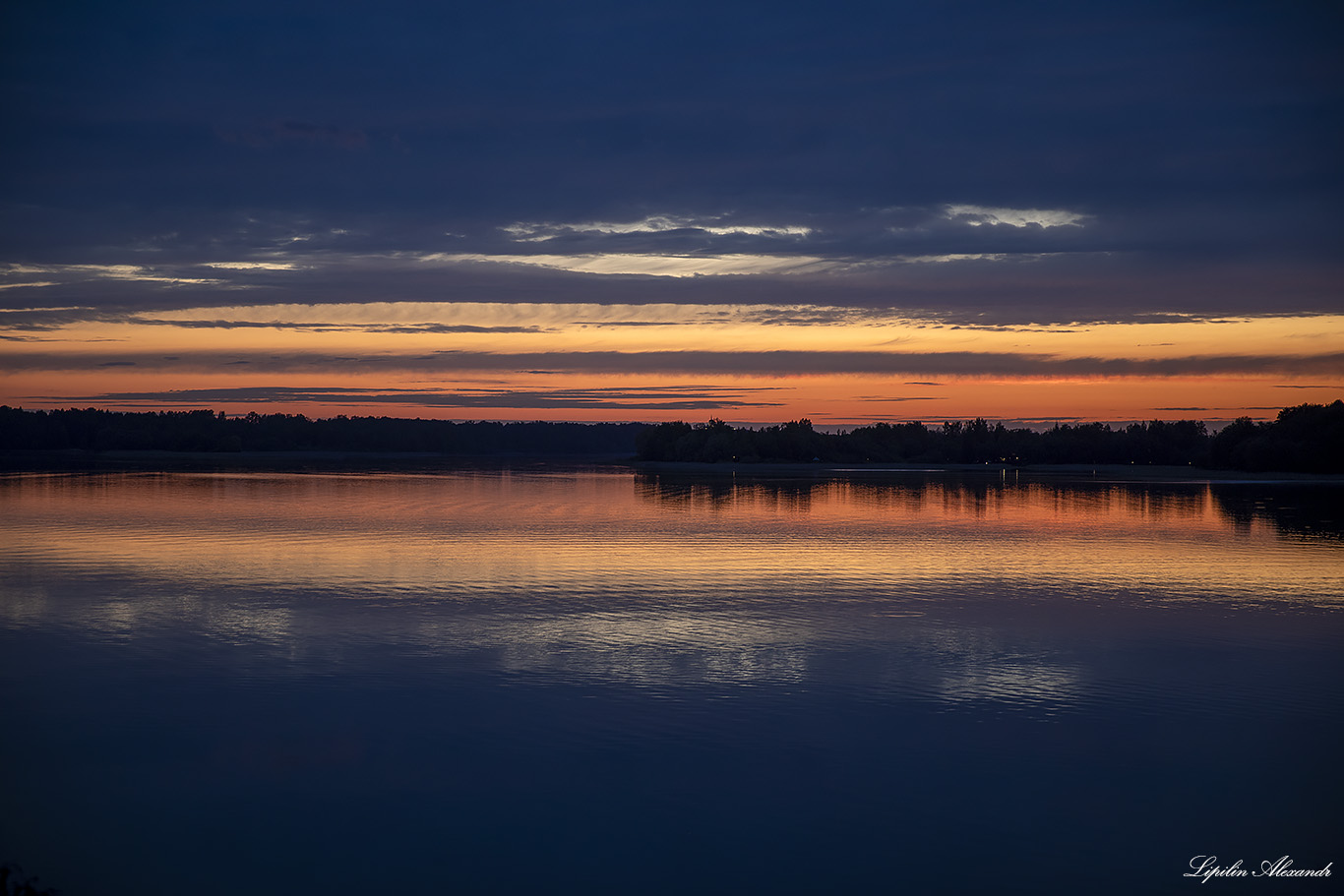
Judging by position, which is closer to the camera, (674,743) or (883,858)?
(883,858)

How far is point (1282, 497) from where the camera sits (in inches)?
2211

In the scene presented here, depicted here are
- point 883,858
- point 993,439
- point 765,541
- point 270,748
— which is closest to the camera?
point 883,858

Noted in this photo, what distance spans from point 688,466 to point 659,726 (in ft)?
369

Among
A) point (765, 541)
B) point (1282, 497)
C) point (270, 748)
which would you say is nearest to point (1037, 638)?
point (270, 748)

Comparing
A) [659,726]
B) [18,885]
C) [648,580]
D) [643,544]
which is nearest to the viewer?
[18,885]

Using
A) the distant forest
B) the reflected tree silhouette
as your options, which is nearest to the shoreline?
the distant forest

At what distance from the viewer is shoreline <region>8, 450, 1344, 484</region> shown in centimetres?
8800

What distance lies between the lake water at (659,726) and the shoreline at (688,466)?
233 feet

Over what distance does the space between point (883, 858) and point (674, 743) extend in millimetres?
2734

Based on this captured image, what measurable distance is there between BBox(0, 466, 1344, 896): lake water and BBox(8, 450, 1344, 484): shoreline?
70888 mm

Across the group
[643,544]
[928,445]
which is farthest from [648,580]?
[928,445]

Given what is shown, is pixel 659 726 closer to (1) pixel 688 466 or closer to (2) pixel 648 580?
(2) pixel 648 580

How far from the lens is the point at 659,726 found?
35.1 feet

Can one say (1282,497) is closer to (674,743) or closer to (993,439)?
(674,743)
